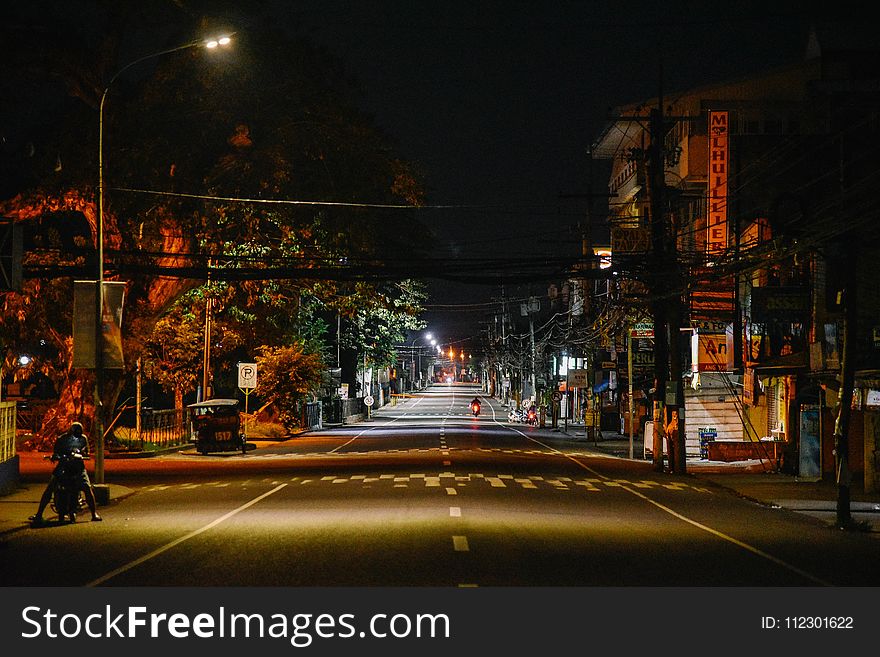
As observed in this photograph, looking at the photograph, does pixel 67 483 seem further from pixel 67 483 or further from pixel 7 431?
pixel 7 431

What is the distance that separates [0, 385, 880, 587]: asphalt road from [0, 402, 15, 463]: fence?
3299 millimetres

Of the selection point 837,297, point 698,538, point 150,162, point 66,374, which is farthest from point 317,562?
point 66,374

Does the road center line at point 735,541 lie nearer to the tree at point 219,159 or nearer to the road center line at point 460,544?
the road center line at point 460,544

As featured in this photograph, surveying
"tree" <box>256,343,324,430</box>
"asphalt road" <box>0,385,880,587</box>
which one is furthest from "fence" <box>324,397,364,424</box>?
"asphalt road" <box>0,385,880,587</box>

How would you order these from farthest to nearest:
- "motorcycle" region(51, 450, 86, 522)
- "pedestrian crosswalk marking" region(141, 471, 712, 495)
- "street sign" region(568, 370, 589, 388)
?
1. "street sign" region(568, 370, 589, 388)
2. "pedestrian crosswalk marking" region(141, 471, 712, 495)
3. "motorcycle" region(51, 450, 86, 522)

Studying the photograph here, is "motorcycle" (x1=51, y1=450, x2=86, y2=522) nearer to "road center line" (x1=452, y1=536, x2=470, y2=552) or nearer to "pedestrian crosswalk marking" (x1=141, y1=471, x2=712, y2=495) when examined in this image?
"pedestrian crosswalk marking" (x1=141, y1=471, x2=712, y2=495)

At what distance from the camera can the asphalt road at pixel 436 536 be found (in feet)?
44.9

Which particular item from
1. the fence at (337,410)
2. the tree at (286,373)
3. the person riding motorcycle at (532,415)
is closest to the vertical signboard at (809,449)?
the tree at (286,373)

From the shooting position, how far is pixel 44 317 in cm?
4372

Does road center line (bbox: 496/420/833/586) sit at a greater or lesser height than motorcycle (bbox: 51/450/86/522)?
lesser

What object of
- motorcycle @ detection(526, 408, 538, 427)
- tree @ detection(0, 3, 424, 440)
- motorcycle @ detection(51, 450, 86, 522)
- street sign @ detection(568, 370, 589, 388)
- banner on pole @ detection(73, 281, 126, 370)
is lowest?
motorcycle @ detection(526, 408, 538, 427)

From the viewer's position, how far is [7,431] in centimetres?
2780

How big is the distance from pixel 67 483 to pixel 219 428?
25175 millimetres

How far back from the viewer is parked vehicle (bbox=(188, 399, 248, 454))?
4581 centimetres
